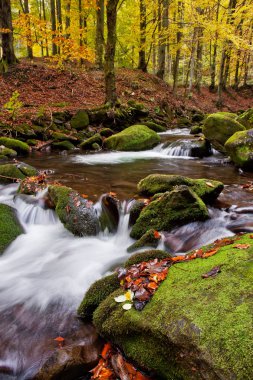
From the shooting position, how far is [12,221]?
5.65 metres

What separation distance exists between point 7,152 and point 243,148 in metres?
7.85

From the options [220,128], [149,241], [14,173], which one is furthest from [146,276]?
[220,128]

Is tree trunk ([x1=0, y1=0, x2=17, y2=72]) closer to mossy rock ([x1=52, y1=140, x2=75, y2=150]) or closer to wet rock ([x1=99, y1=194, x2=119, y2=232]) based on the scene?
mossy rock ([x1=52, y1=140, x2=75, y2=150])

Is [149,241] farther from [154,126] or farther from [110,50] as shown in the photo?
[154,126]

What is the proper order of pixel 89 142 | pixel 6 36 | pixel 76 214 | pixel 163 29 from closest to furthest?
pixel 76 214 < pixel 89 142 < pixel 6 36 < pixel 163 29

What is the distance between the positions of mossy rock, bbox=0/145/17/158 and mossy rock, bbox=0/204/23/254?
17.3ft

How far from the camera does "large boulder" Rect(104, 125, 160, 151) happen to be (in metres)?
12.5

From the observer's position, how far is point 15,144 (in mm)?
11133

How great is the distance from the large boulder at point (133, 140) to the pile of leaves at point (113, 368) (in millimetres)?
10127

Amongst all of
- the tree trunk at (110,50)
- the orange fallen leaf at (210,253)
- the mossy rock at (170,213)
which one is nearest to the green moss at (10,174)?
the mossy rock at (170,213)

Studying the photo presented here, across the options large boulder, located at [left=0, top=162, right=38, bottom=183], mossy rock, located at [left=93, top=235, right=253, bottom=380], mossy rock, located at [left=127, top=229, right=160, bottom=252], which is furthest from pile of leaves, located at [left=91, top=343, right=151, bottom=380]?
large boulder, located at [left=0, top=162, right=38, bottom=183]

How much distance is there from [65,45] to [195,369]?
16.3m

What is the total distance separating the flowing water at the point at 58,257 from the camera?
3.29 meters

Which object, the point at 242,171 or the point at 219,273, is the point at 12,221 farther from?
the point at 242,171
